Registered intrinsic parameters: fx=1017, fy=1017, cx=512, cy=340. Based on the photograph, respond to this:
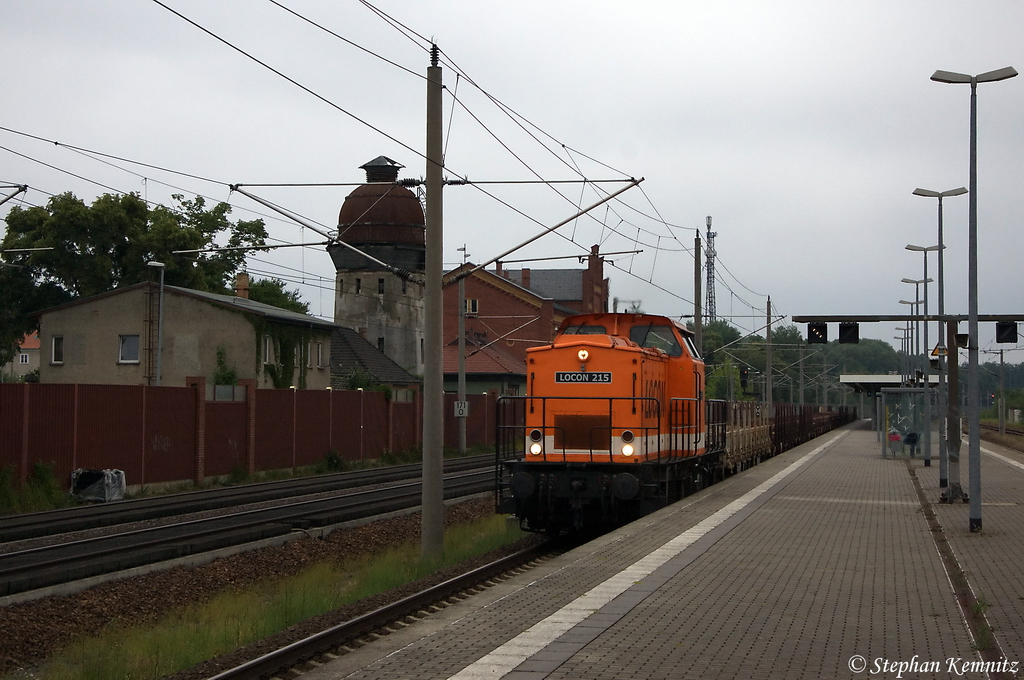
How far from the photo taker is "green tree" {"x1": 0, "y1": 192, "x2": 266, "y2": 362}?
47062 mm

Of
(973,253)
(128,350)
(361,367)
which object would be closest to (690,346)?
(973,253)

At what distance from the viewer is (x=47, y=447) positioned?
73.6ft

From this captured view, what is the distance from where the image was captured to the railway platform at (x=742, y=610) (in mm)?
7562

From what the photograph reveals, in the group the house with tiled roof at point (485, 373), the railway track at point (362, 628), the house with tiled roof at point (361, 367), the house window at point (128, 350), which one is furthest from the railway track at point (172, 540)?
the house with tiled roof at point (485, 373)

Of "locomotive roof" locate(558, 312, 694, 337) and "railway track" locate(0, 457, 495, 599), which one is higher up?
"locomotive roof" locate(558, 312, 694, 337)

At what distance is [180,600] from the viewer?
41.2ft

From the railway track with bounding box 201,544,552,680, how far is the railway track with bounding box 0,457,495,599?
4.61 meters

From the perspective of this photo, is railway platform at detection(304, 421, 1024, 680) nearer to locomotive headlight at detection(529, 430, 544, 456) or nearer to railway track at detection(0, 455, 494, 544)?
locomotive headlight at detection(529, 430, 544, 456)

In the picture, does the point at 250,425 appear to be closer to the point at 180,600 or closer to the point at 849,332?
the point at 849,332

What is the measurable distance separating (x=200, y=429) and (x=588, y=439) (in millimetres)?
15220

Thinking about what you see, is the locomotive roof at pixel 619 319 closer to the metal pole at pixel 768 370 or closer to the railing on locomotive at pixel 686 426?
the railing on locomotive at pixel 686 426

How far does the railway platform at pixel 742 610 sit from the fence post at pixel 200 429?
51.8 feet

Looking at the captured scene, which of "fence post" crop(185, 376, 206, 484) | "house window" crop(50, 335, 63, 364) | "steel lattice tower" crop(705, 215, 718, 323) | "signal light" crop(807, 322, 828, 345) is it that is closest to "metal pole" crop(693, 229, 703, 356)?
"signal light" crop(807, 322, 828, 345)

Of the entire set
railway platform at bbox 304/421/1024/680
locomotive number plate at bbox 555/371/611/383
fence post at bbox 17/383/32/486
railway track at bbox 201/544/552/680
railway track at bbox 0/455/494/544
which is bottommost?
railway track at bbox 0/455/494/544
